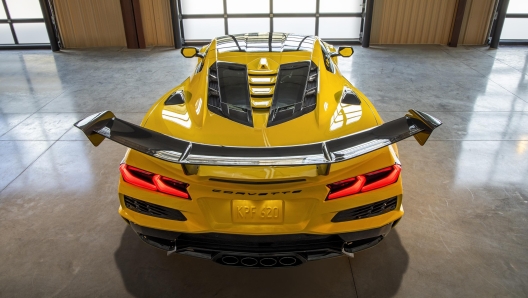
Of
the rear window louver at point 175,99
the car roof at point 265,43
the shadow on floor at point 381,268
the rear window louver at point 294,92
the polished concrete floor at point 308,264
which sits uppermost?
the car roof at point 265,43

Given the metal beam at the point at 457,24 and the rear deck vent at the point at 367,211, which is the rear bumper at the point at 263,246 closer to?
the rear deck vent at the point at 367,211

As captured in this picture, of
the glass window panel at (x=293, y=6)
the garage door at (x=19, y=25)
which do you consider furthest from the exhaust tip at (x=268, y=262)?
the garage door at (x=19, y=25)

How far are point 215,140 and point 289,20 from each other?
24.6 ft

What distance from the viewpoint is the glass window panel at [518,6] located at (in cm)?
904

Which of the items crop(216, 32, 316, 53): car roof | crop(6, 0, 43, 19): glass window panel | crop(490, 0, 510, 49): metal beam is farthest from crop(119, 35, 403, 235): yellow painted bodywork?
crop(6, 0, 43, 19): glass window panel

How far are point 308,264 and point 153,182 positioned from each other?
1.13m

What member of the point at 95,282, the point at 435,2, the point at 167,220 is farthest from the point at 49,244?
the point at 435,2

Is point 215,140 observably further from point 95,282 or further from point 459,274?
point 459,274

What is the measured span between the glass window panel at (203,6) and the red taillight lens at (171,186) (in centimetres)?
778

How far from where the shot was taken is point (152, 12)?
873 cm

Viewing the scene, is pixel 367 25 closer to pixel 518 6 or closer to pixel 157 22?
pixel 518 6

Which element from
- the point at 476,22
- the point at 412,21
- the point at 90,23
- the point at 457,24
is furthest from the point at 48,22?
the point at 476,22

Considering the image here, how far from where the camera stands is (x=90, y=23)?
8.85m

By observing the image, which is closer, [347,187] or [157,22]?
[347,187]
